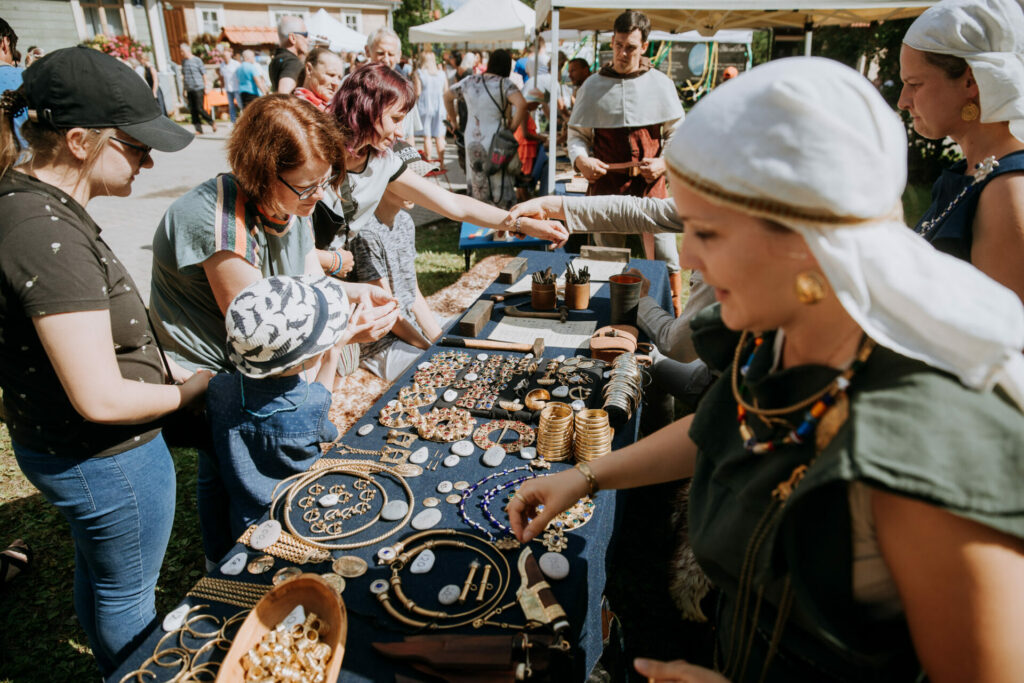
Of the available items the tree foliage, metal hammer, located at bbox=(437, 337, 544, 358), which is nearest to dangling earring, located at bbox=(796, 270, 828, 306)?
metal hammer, located at bbox=(437, 337, 544, 358)

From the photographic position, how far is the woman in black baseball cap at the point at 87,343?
1588mm

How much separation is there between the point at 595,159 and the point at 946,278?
5151 millimetres

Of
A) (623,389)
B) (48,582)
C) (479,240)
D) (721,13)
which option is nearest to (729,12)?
(721,13)

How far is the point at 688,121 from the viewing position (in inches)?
37.5

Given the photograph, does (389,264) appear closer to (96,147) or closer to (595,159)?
(96,147)

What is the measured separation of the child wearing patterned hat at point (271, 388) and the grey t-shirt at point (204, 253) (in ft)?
1.26

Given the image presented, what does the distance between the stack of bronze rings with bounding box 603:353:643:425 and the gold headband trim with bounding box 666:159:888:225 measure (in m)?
1.44

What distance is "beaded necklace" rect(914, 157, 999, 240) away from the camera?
2090 mm

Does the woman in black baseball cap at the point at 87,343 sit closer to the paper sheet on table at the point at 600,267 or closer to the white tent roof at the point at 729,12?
the paper sheet on table at the point at 600,267

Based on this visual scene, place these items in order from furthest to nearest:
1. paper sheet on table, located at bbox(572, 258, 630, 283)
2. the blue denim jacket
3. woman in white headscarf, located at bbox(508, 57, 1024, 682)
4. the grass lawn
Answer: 1. paper sheet on table, located at bbox(572, 258, 630, 283)
2. the grass lawn
3. the blue denim jacket
4. woman in white headscarf, located at bbox(508, 57, 1024, 682)

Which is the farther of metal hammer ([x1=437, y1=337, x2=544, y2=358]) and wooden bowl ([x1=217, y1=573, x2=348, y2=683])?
metal hammer ([x1=437, y1=337, x2=544, y2=358])

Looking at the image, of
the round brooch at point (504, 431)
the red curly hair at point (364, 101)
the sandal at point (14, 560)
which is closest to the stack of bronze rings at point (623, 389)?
the round brooch at point (504, 431)

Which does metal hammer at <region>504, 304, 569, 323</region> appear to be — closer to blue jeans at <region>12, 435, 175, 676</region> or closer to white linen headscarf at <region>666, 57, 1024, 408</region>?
blue jeans at <region>12, 435, 175, 676</region>

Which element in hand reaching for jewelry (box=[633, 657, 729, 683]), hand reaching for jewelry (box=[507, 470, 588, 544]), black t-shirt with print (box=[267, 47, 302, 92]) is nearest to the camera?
hand reaching for jewelry (box=[633, 657, 729, 683])
